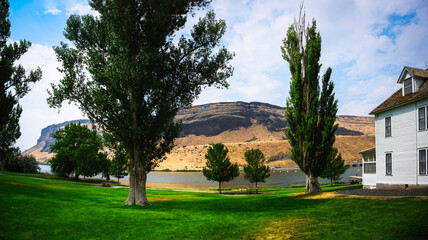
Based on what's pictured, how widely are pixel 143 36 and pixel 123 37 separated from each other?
61.3 inches

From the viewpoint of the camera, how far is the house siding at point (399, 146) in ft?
73.2

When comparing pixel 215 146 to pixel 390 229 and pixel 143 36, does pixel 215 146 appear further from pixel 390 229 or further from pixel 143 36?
pixel 390 229

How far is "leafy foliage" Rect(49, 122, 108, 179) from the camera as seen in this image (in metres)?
56.2

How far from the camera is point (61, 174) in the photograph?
210ft

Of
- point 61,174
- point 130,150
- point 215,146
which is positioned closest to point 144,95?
point 130,150

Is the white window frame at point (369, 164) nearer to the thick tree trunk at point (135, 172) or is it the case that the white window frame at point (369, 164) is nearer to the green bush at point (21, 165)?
the thick tree trunk at point (135, 172)

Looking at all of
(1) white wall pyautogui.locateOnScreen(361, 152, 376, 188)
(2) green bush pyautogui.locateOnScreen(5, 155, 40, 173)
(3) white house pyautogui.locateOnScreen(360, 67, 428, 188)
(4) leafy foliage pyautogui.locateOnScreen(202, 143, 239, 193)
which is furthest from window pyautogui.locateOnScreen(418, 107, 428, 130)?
(2) green bush pyautogui.locateOnScreen(5, 155, 40, 173)

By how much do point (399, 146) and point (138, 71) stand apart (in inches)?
895

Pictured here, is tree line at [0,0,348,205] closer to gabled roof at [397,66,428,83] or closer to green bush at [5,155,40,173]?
gabled roof at [397,66,428,83]

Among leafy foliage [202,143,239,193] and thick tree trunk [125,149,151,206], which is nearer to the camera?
thick tree trunk [125,149,151,206]

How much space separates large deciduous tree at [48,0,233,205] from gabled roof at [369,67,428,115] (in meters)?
14.9

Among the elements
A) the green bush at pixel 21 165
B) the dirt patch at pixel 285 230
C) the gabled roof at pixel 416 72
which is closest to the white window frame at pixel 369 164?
the gabled roof at pixel 416 72

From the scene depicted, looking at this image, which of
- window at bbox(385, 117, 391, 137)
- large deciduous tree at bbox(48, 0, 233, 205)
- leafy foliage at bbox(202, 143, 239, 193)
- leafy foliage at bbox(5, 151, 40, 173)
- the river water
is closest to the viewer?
large deciduous tree at bbox(48, 0, 233, 205)

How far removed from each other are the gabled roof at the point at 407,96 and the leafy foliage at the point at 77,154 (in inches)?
2045
